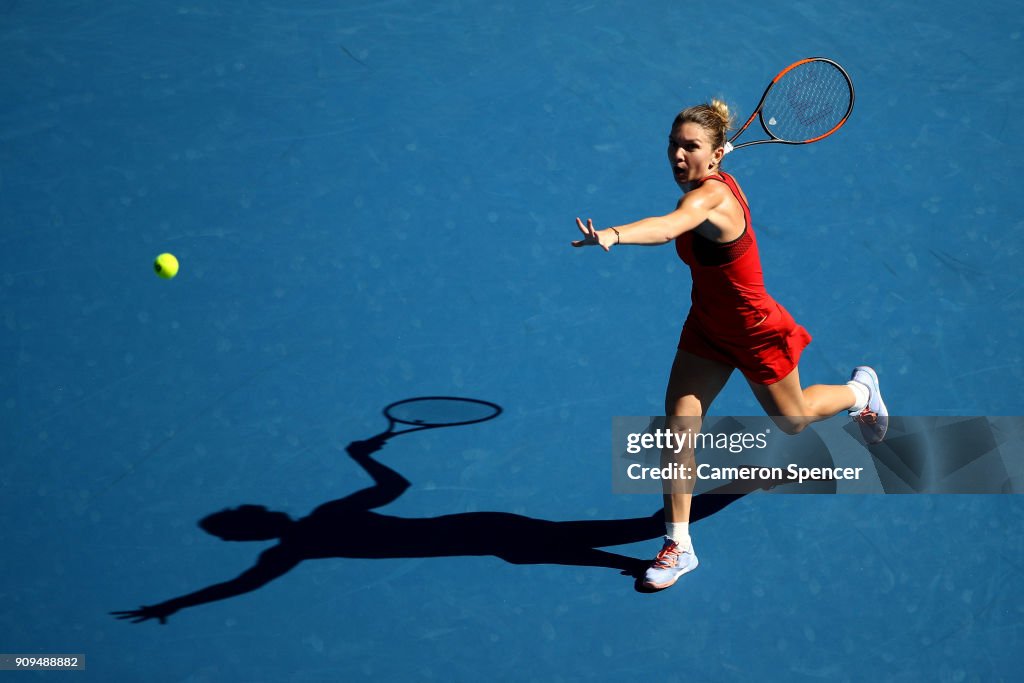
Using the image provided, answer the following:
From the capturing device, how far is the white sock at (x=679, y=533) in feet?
13.1

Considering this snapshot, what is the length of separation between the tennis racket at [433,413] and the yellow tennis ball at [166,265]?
1.16 meters

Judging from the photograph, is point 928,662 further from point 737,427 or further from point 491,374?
point 491,374

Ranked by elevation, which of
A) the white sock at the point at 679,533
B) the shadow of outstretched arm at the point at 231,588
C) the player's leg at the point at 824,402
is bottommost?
the shadow of outstretched arm at the point at 231,588

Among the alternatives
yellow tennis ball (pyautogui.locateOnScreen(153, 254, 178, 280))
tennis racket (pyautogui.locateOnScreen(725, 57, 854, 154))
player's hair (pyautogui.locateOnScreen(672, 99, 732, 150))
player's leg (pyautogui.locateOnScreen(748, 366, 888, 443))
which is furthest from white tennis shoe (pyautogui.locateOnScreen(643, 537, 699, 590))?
yellow tennis ball (pyautogui.locateOnScreen(153, 254, 178, 280))

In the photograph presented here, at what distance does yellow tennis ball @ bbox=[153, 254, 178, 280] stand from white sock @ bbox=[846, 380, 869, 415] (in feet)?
9.83

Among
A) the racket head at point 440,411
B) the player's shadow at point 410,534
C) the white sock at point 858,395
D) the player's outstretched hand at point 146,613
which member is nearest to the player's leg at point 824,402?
the white sock at point 858,395

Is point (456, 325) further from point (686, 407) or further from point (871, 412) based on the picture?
point (871, 412)

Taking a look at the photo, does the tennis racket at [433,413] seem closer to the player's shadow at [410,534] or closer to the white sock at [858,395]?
the player's shadow at [410,534]

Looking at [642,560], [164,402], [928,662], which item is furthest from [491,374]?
[928,662]

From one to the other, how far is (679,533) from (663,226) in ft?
4.46

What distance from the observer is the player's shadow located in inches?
165

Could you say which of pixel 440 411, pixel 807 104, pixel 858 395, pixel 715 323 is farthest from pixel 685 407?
pixel 807 104

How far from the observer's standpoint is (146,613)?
13.3 ft

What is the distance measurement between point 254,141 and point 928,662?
3.80m
